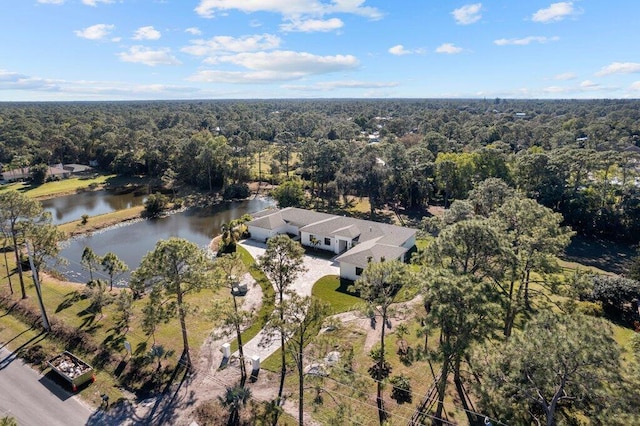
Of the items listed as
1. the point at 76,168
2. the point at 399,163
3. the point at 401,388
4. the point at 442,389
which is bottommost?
the point at 401,388

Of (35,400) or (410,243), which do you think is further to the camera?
(410,243)

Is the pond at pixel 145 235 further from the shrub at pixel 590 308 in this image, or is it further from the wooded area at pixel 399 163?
the shrub at pixel 590 308

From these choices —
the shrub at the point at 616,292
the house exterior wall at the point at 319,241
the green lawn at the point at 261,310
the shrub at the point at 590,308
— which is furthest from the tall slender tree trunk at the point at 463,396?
the house exterior wall at the point at 319,241

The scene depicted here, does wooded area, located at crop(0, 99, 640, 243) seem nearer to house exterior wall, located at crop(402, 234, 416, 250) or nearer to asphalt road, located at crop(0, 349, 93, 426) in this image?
house exterior wall, located at crop(402, 234, 416, 250)

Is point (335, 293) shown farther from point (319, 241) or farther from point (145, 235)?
point (145, 235)

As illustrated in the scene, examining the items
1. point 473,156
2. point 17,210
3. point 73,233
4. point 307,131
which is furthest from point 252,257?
point 307,131

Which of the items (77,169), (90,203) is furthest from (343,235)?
(77,169)
